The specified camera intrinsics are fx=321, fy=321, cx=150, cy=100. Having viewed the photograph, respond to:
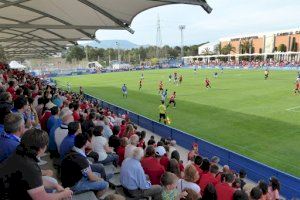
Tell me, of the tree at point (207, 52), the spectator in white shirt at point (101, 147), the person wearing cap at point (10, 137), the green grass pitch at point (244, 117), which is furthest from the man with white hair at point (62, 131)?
the tree at point (207, 52)

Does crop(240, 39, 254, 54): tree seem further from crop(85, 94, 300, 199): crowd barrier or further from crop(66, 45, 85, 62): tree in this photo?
crop(85, 94, 300, 199): crowd barrier

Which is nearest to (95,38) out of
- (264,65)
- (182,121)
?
(182,121)

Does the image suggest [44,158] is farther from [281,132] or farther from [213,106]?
[213,106]

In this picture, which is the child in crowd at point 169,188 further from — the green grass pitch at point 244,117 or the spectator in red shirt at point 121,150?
the green grass pitch at point 244,117

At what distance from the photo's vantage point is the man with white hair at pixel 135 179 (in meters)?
6.16

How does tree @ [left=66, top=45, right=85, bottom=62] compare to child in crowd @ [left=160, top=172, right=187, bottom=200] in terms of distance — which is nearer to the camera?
child in crowd @ [left=160, top=172, right=187, bottom=200]

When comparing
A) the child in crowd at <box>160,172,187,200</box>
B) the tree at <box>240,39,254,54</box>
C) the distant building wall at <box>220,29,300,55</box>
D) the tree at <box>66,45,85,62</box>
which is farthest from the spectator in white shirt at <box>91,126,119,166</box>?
the tree at <box>66,45,85,62</box>

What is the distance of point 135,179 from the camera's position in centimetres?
616

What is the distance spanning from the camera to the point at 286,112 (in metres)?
23.0

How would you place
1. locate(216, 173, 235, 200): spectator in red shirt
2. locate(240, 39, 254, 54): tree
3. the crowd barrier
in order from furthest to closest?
locate(240, 39, 254, 54): tree → the crowd barrier → locate(216, 173, 235, 200): spectator in red shirt

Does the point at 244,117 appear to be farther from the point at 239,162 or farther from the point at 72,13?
the point at 72,13

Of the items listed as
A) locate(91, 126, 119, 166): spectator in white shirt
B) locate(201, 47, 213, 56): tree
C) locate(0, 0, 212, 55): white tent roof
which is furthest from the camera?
locate(201, 47, 213, 56): tree

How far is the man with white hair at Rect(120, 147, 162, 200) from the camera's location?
20.2 ft

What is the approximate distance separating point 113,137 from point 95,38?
10.8 meters
